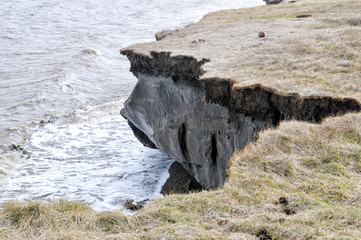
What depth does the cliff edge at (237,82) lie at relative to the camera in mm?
10875

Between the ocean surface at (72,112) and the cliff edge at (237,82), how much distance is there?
2140mm

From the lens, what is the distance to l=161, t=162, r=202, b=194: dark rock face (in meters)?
16.0

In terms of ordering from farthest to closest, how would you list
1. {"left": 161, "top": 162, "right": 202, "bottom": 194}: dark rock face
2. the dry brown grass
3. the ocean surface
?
1. the ocean surface
2. {"left": 161, "top": 162, "right": 202, "bottom": 194}: dark rock face
3. the dry brown grass

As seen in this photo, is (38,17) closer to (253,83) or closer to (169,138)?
(169,138)

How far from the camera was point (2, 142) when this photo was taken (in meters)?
21.5

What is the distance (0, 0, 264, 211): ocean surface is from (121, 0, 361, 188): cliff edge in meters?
2.14

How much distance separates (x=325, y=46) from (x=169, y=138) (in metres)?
6.65

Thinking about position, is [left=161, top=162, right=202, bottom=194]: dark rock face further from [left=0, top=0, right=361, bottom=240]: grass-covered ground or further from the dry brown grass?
[left=0, top=0, right=361, bottom=240]: grass-covered ground

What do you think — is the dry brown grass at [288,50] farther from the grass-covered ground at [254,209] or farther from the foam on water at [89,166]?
the foam on water at [89,166]

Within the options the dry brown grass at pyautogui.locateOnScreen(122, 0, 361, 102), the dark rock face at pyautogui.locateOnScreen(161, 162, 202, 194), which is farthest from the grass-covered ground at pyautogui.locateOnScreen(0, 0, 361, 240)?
the dark rock face at pyautogui.locateOnScreen(161, 162, 202, 194)

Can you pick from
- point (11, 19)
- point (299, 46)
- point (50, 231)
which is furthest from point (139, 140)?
point (11, 19)

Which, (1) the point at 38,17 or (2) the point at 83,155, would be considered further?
(1) the point at 38,17

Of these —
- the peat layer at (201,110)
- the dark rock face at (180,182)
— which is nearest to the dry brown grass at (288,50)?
the peat layer at (201,110)

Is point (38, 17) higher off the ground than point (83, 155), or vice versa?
point (38, 17)
